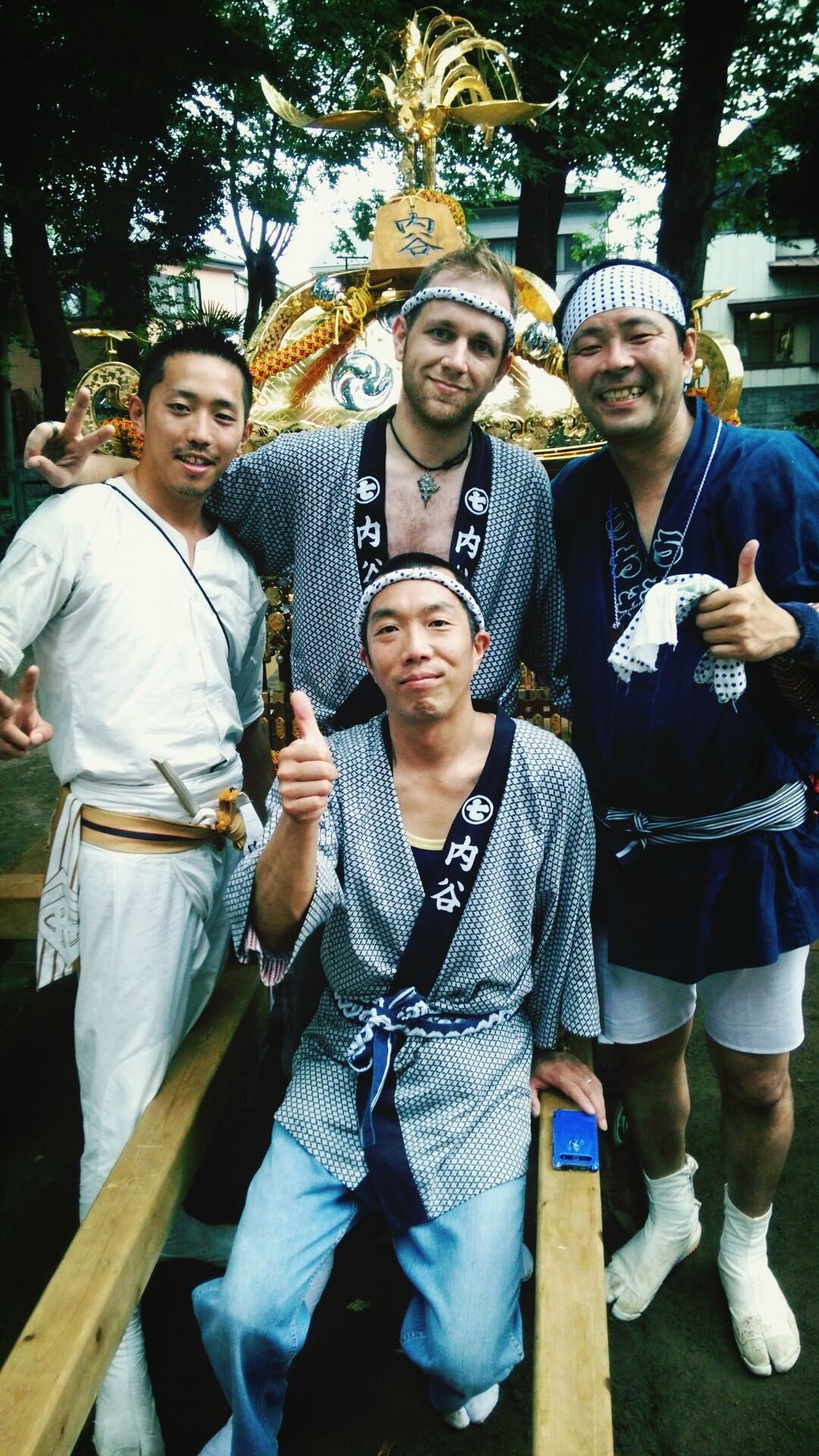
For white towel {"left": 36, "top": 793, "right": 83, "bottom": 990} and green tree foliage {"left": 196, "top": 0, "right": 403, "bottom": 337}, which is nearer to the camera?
white towel {"left": 36, "top": 793, "right": 83, "bottom": 990}

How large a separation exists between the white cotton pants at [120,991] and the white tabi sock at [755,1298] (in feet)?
4.80

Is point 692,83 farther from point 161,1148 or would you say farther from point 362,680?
point 161,1148

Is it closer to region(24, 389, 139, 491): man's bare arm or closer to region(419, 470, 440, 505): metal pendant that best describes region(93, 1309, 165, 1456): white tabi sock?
region(24, 389, 139, 491): man's bare arm

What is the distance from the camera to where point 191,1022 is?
2387 millimetres

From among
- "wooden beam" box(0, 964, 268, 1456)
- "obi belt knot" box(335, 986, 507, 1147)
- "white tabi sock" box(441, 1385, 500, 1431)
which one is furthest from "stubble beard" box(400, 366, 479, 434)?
"white tabi sock" box(441, 1385, 500, 1431)

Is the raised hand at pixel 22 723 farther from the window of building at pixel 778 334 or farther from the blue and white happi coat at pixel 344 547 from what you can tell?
the window of building at pixel 778 334

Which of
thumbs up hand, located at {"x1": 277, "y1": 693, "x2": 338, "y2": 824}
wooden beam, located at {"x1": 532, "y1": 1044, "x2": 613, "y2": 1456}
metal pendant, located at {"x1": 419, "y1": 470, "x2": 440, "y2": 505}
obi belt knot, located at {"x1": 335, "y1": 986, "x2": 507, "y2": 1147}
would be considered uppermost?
metal pendant, located at {"x1": 419, "y1": 470, "x2": 440, "y2": 505}

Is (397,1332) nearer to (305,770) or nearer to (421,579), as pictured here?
(305,770)

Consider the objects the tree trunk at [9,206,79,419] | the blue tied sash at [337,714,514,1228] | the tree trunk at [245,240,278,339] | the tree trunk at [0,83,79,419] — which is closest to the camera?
the blue tied sash at [337,714,514,1228]

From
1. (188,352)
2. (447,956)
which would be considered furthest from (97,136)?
(447,956)

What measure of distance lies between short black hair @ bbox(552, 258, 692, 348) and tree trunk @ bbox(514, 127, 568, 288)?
21.2 feet

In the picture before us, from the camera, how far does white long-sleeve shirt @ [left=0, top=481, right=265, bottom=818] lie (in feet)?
6.77

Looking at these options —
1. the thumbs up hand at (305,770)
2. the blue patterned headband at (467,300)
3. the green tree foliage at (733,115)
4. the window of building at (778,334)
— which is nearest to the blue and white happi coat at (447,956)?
the thumbs up hand at (305,770)

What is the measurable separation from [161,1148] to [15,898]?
54.5 inches
